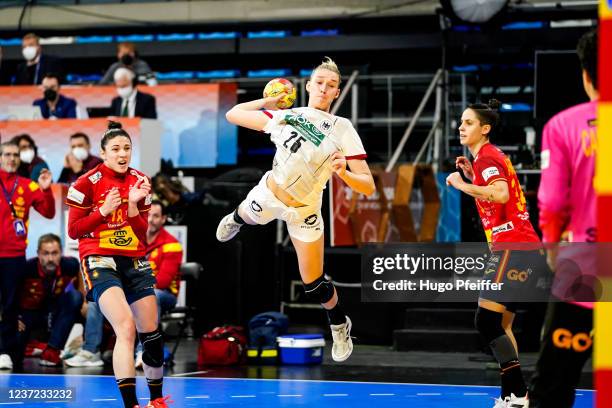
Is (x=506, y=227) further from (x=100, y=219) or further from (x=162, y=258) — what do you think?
(x=162, y=258)

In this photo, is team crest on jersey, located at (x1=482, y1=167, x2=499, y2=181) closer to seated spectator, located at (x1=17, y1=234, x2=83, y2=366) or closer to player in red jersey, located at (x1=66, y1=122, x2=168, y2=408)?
player in red jersey, located at (x1=66, y1=122, x2=168, y2=408)

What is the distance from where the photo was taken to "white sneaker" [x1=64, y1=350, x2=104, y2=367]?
1125cm

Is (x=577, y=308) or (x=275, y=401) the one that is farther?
(x=275, y=401)

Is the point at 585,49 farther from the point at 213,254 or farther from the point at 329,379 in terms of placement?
the point at 213,254

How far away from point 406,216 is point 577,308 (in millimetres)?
8822

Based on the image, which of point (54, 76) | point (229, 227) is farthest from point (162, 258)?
point (54, 76)

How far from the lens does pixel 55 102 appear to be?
1415cm

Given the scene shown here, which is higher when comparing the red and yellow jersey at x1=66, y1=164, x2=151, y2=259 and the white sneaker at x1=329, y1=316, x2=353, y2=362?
the red and yellow jersey at x1=66, y1=164, x2=151, y2=259

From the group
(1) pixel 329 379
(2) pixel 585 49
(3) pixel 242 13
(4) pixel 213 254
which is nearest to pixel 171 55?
(3) pixel 242 13

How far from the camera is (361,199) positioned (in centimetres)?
1367

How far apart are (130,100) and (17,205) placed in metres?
3.29

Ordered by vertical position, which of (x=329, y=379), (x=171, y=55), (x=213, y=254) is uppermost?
(x=171, y=55)

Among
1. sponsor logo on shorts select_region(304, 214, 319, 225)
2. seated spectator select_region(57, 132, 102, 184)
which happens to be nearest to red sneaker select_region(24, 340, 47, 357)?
seated spectator select_region(57, 132, 102, 184)

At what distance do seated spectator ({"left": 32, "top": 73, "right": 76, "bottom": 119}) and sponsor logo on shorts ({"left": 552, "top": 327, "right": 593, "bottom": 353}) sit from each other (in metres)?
10.7
